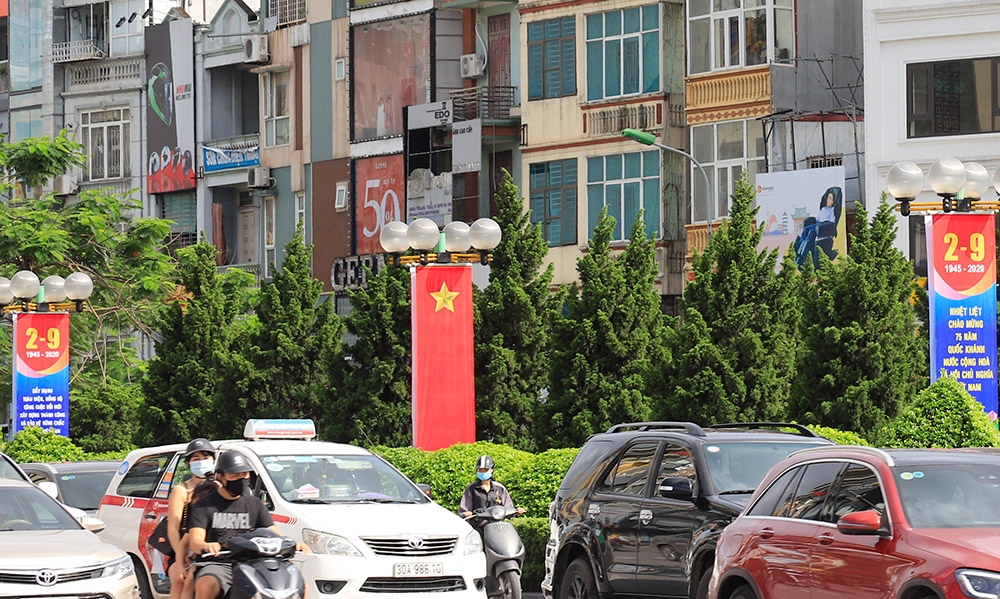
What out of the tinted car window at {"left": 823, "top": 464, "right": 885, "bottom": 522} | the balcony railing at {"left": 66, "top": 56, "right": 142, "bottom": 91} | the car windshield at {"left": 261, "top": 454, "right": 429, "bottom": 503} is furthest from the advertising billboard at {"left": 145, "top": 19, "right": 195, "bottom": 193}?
the tinted car window at {"left": 823, "top": 464, "right": 885, "bottom": 522}

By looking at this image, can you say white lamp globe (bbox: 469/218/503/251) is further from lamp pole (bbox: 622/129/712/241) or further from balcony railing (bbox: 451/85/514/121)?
balcony railing (bbox: 451/85/514/121)

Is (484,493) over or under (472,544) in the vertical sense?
over

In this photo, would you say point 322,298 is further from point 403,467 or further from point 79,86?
point 403,467

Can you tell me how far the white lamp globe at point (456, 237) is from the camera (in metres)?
26.2

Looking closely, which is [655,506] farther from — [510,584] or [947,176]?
[947,176]

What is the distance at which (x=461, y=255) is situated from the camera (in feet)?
86.5

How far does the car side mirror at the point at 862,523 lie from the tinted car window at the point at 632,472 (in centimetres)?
485

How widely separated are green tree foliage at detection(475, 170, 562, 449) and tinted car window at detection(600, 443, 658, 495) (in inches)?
588

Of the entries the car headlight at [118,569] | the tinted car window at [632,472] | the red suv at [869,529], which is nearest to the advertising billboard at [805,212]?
the tinted car window at [632,472]

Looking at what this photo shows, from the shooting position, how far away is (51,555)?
47.6 ft

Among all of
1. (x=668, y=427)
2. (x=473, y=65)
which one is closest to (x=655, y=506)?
(x=668, y=427)

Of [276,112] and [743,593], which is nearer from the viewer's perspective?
[743,593]

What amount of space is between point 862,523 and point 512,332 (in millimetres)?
21296

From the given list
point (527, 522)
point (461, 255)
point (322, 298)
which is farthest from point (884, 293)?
point (322, 298)
